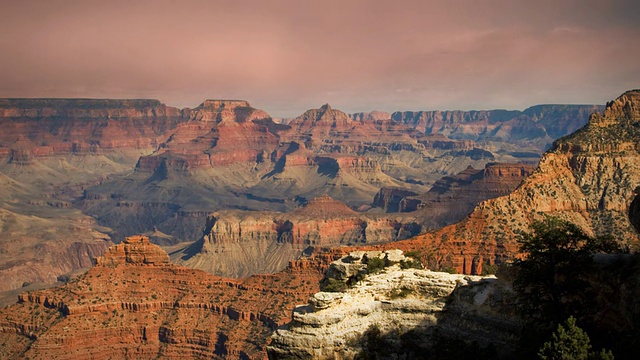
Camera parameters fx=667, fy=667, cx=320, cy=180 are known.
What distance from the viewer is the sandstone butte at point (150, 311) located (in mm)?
118875

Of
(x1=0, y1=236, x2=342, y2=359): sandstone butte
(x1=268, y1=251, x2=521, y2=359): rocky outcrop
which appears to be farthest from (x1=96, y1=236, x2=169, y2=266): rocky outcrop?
(x1=268, y1=251, x2=521, y2=359): rocky outcrop

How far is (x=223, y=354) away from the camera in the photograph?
397 feet

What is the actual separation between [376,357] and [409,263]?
17.5 meters

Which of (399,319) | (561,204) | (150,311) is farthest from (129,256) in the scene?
(399,319)

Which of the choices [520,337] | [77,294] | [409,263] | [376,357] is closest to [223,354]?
[77,294]

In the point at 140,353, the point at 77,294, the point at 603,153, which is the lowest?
the point at 140,353

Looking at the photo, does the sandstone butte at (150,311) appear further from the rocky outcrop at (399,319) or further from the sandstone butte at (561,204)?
the rocky outcrop at (399,319)

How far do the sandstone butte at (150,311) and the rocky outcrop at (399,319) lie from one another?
62702 millimetres

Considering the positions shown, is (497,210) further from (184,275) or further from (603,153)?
(184,275)

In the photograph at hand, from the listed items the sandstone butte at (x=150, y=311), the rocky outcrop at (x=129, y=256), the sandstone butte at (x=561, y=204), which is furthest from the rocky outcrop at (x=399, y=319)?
the rocky outcrop at (x=129, y=256)

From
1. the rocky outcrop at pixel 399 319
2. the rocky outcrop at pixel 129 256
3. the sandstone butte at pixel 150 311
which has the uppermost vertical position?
the rocky outcrop at pixel 399 319

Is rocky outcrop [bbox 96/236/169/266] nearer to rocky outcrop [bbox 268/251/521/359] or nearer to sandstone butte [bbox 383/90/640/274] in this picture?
sandstone butte [bbox 383/90/640/274]

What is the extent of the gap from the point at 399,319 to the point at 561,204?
255 feet

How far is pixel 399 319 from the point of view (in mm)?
54719
